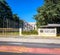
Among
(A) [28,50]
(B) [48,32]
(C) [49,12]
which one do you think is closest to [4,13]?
(C) [49,12]

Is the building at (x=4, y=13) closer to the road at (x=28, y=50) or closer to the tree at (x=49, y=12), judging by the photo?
the tree at (x=49, y=12)

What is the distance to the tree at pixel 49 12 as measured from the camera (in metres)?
60.7

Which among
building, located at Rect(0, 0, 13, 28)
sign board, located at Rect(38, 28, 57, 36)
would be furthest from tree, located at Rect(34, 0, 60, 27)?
building, located at Rect(0, 0, 13, 28)

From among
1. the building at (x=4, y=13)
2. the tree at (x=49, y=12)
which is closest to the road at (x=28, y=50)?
the tree at (x=49, y=12)

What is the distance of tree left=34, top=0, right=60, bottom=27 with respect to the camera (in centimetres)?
6074

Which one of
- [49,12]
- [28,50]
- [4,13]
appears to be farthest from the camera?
[4,13]

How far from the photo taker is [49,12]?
60.9 meters

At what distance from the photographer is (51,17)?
6150cm

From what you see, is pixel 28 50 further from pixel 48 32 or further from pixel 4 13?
pixel 4 13

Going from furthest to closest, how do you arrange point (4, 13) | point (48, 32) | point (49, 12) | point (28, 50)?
1. point (4, 13)
2. point (49, 12)
3. point (48, 32)
4. point (28, 50)

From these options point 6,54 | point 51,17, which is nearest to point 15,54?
point 6,54

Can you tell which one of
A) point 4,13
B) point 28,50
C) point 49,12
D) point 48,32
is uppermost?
point 4,13

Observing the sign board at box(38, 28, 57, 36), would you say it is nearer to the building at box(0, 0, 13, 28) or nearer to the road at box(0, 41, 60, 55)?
the road at box(0, 41, 60, 55)

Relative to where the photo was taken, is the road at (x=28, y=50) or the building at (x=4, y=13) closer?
the road at (x=28, y=50)
